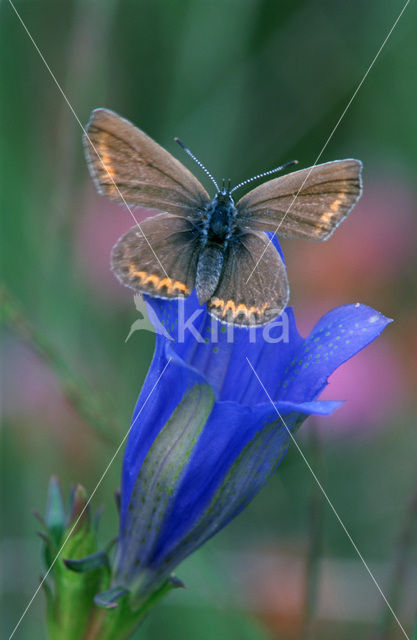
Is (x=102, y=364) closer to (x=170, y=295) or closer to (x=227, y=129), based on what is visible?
(x=227, y=129)

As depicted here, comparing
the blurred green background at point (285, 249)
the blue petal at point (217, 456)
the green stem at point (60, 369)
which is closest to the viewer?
the blue petal at point (217, 456)

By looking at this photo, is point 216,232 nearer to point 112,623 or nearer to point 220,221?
point 220,221

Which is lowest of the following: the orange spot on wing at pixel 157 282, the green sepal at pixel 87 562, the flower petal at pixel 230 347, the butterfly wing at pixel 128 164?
the green sepal at pixel 87 562

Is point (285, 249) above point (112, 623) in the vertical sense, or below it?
above

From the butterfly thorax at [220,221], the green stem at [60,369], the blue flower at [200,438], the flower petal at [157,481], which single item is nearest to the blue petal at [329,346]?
the blue flower at [200,438]

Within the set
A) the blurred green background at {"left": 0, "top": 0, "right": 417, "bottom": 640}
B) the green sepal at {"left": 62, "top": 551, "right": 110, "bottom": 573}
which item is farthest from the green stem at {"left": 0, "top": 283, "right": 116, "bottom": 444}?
the green sepal at {"left": 62, "top": 551, "right": 110, "bottom": 573}

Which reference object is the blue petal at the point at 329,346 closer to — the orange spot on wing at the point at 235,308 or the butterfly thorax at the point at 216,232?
the orange spot on wing at the point at 235,308

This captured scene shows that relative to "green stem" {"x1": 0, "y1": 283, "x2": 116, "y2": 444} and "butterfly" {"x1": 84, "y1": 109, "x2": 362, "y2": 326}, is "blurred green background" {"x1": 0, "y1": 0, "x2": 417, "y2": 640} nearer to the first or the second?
"green stem" {"x1": 0, "y1": 283, "x2": 116, "y2": 444}

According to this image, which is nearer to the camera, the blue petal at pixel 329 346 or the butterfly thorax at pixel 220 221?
the blue petal at pixel 329 346

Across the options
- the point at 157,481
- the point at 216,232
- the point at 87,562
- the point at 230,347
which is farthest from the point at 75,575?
the point at 216,232
